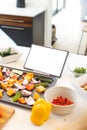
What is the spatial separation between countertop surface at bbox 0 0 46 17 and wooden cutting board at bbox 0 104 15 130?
7.05ft

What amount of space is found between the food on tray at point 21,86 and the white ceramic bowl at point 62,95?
0.06 metres

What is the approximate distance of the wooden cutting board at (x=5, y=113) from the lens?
→ 37.9 inches

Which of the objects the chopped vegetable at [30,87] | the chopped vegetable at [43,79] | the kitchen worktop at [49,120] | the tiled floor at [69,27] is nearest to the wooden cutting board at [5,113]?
the kitchen worktop at [49,120]

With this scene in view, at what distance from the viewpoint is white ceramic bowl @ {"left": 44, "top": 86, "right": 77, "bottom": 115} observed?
1011 millimetres

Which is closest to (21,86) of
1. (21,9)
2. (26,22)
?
(26,22)

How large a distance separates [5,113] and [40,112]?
0.18 meters

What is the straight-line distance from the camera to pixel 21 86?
120 cm

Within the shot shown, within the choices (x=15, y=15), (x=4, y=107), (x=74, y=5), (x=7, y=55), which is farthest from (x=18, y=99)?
(x=74, y=5)

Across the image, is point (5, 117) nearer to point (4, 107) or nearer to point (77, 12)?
point (4, 107)

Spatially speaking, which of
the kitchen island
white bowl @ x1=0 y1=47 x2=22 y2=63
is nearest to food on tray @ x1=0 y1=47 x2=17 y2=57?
white bowl @ x1=0 y1=47 x2=22 y2=63

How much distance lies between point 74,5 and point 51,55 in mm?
6195

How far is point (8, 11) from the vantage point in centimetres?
318

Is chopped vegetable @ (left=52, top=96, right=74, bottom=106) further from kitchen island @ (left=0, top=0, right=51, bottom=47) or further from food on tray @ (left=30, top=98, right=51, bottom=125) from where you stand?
kitchen island @ (left=0, top=0, right=51, bottom=47)

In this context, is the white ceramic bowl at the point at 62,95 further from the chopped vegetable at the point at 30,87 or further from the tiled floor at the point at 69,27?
the tiled floor at the point at 69,27
